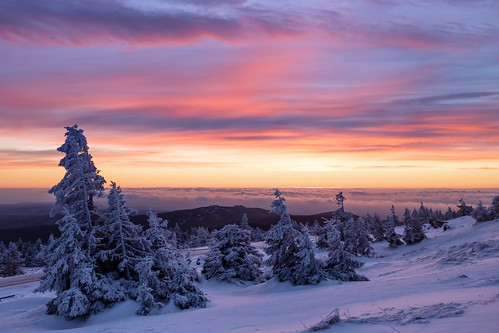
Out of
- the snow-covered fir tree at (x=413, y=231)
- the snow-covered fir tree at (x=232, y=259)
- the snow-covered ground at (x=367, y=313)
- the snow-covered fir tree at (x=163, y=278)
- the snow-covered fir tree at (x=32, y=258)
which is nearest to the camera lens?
the snow-covered ground at (x=367, y=313)

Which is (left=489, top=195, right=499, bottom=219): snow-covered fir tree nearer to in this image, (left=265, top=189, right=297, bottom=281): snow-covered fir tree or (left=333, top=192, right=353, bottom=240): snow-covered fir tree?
(left=333, top=192, right=353, bottom=240): snow-covered fir tree

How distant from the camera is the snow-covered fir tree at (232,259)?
36625 millimetres

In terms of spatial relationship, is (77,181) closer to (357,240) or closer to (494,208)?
(357,240)

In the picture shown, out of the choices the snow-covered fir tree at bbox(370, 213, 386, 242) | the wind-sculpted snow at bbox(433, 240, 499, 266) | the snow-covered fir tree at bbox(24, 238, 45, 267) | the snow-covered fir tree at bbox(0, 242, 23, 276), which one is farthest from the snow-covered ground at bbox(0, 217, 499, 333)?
the snow-covered fir tree at bbox(24, 238, 45, 267)

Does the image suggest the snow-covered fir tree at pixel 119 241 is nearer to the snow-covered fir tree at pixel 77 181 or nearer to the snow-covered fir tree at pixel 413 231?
the snow-covered fir tree at pixel 77 181

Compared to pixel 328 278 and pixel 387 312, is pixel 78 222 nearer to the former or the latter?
pixel 328 278

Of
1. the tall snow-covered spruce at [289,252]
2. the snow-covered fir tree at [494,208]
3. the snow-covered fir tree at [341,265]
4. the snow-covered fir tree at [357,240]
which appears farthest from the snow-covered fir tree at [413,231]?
the tall snow-covered spruce at [289,252]

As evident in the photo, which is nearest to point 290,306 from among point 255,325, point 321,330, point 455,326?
point 255,325

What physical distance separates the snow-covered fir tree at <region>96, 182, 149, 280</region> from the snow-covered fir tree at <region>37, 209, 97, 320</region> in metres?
1.80

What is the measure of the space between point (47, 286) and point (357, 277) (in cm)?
2147

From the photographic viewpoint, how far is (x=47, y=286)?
74.3ft

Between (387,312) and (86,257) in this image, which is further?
(86,257)

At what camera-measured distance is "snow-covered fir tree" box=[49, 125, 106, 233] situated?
24.2 m

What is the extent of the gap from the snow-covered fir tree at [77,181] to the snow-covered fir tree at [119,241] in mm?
1147
